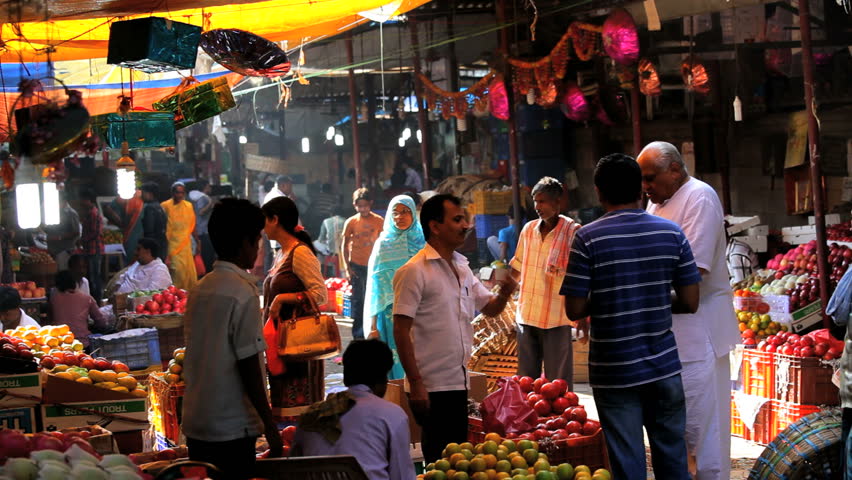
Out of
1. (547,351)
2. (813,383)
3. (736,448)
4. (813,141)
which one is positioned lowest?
(736,448)

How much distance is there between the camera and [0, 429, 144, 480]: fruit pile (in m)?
3.21

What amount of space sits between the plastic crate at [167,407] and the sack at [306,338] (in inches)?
52.6

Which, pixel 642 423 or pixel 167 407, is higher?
pixel 642 423

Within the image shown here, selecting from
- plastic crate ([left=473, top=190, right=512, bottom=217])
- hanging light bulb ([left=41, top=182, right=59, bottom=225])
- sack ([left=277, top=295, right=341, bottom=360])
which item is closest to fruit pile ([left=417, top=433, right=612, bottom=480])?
sack ([left=277, top=295, right=341, bottom=360])

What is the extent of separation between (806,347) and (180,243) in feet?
29.6

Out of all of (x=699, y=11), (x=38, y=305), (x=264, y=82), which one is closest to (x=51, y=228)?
(x=38, y=305)

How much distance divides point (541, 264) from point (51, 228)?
11.0 metres

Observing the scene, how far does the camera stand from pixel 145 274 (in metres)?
11.9

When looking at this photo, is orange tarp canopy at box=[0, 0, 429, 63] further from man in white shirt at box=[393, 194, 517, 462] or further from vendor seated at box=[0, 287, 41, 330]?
man in white shirt at box=[393, 194, 517, 462]

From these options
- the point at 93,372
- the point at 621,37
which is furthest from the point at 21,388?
the point at 621,37

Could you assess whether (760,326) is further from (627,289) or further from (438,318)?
(627,289)

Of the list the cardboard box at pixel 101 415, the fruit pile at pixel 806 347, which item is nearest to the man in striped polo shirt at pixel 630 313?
the cardboard box at pixel 101 415

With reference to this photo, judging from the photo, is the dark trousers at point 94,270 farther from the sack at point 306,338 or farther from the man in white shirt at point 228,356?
the man in white shirt at point 228,356

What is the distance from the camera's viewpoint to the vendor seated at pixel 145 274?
1188cm
